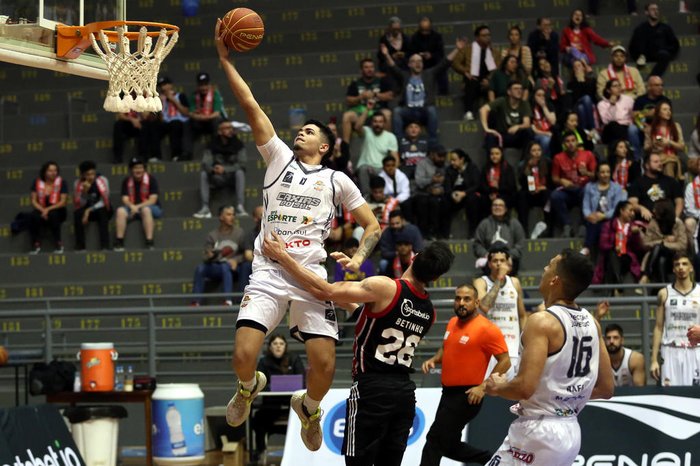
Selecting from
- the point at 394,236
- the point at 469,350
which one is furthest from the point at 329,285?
the point at 394,236

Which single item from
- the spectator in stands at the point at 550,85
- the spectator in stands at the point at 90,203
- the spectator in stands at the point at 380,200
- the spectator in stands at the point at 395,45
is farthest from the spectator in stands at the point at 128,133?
the spectator in stands at the point at 550,85

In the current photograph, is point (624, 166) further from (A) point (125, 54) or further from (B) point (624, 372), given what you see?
(A) point (125, 54)

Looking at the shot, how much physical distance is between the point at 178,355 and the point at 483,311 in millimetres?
5353

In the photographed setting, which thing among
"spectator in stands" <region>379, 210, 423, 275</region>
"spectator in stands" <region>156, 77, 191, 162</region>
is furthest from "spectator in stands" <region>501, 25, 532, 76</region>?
"spectator in stands" <region>156, 77, 191, 162</region>

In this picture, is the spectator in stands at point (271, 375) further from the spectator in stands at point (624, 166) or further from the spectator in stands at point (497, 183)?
the spectator in stands at point (624, 166)

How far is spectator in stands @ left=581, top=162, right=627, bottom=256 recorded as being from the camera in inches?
623

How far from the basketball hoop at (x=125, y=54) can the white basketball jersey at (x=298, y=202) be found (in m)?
1.70

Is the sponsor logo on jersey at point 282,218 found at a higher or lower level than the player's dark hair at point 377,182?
lower

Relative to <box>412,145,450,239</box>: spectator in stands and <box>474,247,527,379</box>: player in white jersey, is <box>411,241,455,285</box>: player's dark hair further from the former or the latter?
<box>412,145,450,239</box>: spectator in stands

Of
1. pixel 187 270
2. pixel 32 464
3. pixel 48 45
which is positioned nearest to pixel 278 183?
pixel 48 45

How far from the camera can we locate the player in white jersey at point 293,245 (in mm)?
7707

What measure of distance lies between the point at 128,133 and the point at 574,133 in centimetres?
736

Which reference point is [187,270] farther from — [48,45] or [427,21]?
[48,45]

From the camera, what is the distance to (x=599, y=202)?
1606 centimetres
